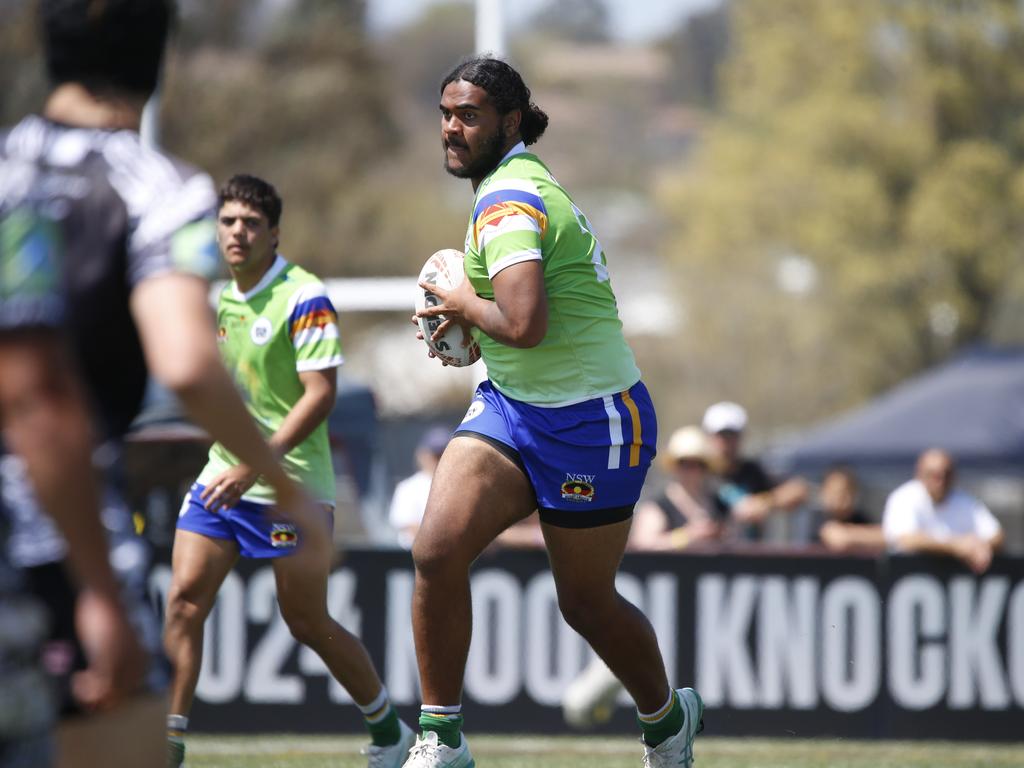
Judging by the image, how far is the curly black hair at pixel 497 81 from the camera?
5.57 metres

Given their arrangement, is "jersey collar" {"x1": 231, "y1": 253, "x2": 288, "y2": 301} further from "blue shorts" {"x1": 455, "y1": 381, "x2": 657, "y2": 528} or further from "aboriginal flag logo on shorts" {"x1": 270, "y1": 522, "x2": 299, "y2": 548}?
"blue shorts" {"x1": 455, "y1": 381, "x2": 657, "y2": 528}

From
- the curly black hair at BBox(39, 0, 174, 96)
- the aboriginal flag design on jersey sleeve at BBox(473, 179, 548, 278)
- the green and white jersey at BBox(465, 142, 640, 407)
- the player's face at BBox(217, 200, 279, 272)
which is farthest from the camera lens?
the player's face at BBox(217, 200, 279, 272)

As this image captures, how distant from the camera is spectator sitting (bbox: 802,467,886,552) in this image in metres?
11.2

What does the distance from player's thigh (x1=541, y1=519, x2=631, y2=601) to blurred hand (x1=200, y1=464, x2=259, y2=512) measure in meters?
1.20

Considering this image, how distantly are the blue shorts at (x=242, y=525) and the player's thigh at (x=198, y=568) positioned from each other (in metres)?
0.03

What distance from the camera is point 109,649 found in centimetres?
267

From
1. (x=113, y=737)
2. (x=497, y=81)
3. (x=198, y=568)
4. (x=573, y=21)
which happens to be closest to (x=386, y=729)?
(x=198, y=568)

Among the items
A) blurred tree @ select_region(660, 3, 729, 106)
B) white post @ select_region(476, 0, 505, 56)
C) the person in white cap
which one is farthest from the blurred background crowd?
blurred tree @ select_region(660, 3, 729, 106)

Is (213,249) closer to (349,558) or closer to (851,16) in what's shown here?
(349,558)

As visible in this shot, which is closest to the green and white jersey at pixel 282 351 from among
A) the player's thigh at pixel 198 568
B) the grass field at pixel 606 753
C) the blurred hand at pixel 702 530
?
the player's thigh at pixel 198 568

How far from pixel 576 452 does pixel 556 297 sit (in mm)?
501

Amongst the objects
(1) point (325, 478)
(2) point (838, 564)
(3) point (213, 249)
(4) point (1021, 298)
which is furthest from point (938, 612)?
(4) point (1021, 298)

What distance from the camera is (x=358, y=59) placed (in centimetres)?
4219

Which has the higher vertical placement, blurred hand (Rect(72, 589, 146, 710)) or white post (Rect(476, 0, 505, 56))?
white post (Rect(476, 0, 505, 56))
